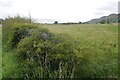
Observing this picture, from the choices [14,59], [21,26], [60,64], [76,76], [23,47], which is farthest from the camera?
[21,26]

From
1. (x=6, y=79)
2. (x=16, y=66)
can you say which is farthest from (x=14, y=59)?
(x=6, y=79)

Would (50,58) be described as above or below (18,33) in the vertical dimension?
below

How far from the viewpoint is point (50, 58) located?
1002 centimetres

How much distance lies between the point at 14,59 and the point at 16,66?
126 cm

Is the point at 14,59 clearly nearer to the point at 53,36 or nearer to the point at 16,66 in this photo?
the point at 16,66

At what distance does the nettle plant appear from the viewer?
974 centimetres

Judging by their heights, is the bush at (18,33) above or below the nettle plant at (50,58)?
above

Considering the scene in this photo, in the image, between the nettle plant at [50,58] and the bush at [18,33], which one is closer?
the nettle plant at [50,58]

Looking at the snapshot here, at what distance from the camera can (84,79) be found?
10.5 meters

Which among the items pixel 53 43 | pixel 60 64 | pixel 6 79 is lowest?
pixel 6 79

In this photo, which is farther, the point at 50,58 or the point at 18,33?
the point at 18,33

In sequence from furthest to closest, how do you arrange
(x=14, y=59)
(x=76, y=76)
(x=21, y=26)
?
(x=21, y=26), (x=14, y=59), (x=76, y=76)

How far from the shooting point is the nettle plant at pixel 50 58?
974 cm

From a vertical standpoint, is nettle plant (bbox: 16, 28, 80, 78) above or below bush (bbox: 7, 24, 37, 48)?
below
